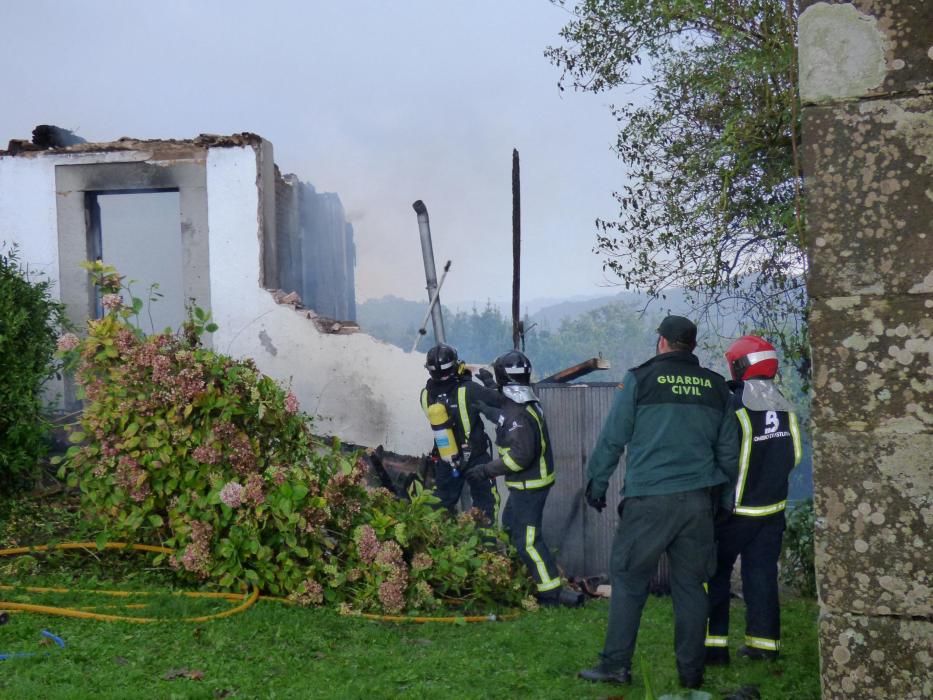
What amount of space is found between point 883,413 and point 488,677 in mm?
2889

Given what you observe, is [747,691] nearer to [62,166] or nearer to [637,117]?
[637,117]

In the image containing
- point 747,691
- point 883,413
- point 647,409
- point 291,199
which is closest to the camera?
point 883,413

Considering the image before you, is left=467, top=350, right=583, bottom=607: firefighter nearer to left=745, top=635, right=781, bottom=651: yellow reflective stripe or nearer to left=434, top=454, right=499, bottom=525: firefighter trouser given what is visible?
left=434, top=454, right=499, bottom=525: firefighter trouser

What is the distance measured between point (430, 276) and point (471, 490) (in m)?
5.68

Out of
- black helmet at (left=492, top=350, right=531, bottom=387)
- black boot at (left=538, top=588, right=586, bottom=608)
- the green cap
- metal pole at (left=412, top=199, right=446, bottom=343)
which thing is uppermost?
metal pole at (left=412, top=199, right=446, bottom=343)

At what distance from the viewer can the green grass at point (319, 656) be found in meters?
4.77

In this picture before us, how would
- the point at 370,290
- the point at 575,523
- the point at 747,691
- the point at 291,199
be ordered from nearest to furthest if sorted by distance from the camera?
the point at 747,691 < the point at 575,523 < the point at 291,199 < the point at 370,290

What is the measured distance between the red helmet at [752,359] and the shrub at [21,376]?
654cm

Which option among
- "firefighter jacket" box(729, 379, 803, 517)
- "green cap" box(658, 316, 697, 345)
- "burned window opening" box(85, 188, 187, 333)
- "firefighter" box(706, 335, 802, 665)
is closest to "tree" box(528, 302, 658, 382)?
"burned window opening" box(85, 188, 187, 333)

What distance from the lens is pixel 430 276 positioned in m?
14.4

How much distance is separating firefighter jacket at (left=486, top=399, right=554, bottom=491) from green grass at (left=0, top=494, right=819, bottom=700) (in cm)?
102

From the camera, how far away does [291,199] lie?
14.0m

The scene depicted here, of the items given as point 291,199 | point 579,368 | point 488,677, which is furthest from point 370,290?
point 488,677

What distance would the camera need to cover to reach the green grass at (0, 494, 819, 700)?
188 inches
